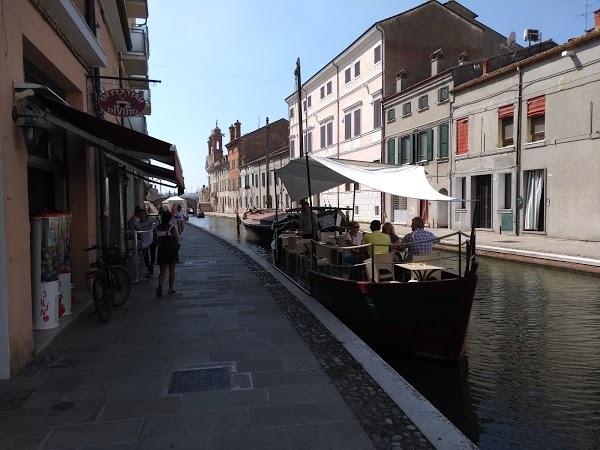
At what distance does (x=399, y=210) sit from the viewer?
2873cm

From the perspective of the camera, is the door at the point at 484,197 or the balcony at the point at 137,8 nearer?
the balcony at the point at 137,8

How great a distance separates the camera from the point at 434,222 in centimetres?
2530

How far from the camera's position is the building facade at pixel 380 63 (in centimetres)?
2988

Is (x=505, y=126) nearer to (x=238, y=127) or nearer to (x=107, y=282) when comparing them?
(x=107, y=282)

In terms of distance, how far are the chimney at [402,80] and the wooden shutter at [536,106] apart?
33.4 ft

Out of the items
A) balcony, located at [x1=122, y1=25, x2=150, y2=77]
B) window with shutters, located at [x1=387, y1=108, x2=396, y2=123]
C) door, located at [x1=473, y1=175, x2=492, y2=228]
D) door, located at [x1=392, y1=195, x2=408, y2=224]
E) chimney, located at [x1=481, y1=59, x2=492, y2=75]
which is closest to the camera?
balcony, located at [x1=122, y1=25, x2=150, y2=77]

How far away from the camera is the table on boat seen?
261 inches

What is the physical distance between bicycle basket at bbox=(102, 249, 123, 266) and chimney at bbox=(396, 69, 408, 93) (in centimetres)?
2437

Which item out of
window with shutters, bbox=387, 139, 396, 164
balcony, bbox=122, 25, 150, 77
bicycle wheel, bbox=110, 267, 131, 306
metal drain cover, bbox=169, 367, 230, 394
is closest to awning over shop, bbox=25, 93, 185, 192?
bicycle wheel, bbox=110, 267, 131, 306

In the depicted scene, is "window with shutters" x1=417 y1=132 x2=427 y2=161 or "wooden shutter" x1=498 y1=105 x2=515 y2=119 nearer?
"wooden shutter" x1=498 y1=105 x2=515 y2=119

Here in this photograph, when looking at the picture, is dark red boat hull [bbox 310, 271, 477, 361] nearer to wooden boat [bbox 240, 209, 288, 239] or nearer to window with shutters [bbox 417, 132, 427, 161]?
wooden boat [bbox 240, 209, 288, 239]

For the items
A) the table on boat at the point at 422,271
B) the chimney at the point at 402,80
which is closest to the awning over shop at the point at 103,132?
the table on boat at the point at 422,271

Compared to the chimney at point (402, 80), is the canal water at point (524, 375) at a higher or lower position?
lower

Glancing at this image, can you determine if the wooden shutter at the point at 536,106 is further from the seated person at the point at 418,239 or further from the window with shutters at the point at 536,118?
the seated person at the point at 418,239
